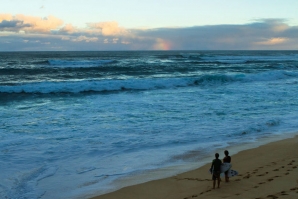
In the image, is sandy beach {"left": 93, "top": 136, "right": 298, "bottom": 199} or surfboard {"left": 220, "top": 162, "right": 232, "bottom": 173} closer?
sandy beach {"left": 93, "top": 136, "right": 298, "bottom": 199}

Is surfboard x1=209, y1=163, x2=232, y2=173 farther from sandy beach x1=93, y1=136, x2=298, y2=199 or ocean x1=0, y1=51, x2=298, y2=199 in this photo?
ocean x1=0, y1=51, x2=298, y2=199

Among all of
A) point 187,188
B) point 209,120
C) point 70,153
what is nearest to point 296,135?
point 209,120

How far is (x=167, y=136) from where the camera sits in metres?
11.7

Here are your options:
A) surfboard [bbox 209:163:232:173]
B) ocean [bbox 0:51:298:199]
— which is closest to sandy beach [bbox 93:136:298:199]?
surfboard [bbox 209:163:232:173]

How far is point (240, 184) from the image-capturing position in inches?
276

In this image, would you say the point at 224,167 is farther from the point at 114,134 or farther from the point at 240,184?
the point at 114,134

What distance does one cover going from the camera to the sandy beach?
649cm

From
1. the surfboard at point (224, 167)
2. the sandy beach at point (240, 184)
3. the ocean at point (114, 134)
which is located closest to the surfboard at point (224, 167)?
the surfboard at point (224, 167)

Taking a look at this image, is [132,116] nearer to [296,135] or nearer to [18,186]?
[296,135]

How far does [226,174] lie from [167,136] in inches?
184

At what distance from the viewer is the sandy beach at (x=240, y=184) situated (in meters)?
6.49

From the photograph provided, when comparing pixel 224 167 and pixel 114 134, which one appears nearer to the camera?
pixel 224 167

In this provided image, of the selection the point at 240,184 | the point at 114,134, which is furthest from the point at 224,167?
the point at 114,134

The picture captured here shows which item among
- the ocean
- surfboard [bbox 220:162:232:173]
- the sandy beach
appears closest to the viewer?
the sandy beach
